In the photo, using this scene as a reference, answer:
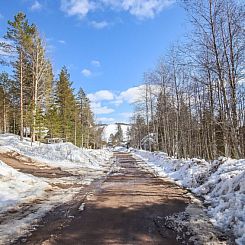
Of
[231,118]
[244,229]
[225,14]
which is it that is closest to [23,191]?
[244,229]

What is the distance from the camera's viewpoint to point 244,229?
5.96m

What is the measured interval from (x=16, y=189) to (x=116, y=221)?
580 centimetres

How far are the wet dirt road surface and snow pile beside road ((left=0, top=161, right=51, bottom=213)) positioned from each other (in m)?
1.69

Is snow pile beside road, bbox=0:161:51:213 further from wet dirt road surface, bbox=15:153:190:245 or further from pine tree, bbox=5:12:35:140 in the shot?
pine tree, bbox=5:12:35:140

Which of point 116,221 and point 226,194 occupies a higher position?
point 226,194

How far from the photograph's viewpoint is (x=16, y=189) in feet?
37.8

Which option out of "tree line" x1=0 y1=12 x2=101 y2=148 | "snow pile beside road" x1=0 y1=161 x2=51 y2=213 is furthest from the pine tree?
"snow pile beside road" x1=0 y1=161 x2=51 y2=213

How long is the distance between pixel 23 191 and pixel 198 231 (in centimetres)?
741

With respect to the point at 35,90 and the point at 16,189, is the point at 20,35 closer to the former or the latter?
the point at 35,90

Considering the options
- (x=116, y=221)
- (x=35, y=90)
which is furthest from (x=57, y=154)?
(x=116, y=221)

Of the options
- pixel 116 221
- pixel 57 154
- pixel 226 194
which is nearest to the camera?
pixel 116 221

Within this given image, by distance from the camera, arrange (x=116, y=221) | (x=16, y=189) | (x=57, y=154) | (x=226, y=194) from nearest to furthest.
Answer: (x=116, y=221) < (x=226, y=194) < (x=16, y=189) < (x=57, y=154)

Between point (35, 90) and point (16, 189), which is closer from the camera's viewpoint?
point (16, 189)

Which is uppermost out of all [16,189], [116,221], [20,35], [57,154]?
[20,35]
